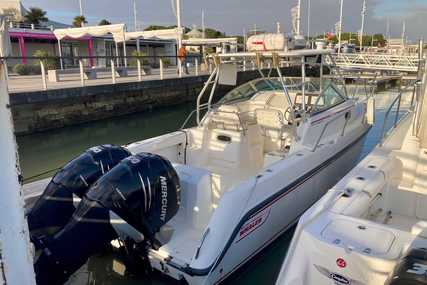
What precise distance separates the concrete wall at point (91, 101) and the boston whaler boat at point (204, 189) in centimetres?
348

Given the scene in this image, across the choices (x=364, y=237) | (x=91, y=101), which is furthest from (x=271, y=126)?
(x=91, y=101)

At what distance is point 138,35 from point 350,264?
2163 cm

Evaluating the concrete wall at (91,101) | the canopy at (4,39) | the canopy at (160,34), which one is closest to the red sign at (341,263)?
the canopy at (4,39)

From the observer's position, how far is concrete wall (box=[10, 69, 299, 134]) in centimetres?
1097

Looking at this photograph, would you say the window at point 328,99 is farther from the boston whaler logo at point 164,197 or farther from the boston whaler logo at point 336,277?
the boston whaler logo at point 336,277

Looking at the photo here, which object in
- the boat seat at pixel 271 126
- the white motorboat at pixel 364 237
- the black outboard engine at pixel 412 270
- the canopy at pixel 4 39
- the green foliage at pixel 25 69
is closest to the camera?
the canopy at pixel 4 39

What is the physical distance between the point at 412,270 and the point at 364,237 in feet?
1.70

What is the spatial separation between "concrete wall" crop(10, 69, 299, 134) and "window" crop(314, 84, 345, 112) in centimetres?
261

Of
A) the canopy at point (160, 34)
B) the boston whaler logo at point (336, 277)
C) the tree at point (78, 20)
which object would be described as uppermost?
the tree at point (78, 20)

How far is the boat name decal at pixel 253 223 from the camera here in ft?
11.2

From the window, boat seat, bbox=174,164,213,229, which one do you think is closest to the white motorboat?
boat seat, bbox=174,164,213,229

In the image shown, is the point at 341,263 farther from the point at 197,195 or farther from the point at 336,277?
the point at 197,195

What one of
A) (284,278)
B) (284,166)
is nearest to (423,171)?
(284,166)

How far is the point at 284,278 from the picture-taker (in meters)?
2.39
